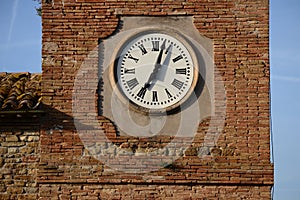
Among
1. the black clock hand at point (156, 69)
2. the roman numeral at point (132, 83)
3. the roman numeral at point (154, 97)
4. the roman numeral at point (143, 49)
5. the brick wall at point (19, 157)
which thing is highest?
the roman numeral at point (143, 49)

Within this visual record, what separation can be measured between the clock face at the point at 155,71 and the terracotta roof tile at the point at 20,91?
1.31 m

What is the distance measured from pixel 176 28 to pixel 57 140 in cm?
236

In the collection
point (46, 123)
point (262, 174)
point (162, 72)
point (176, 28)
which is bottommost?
point (262, 174)

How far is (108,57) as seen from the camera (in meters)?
10.0

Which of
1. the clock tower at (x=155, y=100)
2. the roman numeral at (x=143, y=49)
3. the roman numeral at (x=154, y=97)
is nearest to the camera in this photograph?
the clock tower at (x=155, y=100)

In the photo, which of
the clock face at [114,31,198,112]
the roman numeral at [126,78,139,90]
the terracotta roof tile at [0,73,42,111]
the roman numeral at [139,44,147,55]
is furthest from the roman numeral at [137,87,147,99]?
the terracotta roof tile at [0,73,42,111]

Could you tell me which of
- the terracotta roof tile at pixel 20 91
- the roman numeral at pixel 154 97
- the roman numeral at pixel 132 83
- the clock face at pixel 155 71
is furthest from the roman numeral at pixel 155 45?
the terracotta roof tile at pixel 20 91

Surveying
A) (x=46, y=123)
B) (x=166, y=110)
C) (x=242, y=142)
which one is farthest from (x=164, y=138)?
(x=46, y=123)

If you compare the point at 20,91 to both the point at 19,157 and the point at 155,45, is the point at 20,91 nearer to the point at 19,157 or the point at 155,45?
the point at 19,157

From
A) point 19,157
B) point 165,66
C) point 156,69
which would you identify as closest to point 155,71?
point 156,69

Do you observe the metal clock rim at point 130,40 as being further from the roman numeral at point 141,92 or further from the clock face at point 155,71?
the roman numeral at point 141,92

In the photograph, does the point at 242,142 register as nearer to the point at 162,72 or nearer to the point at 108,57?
the point at 162,72

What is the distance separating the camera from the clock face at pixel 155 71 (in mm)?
9883

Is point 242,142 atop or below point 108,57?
below
